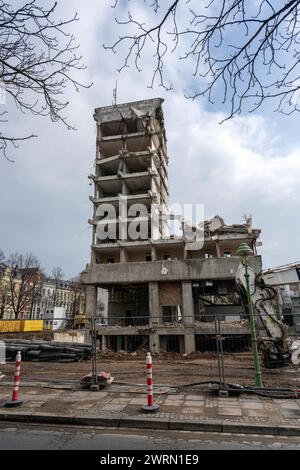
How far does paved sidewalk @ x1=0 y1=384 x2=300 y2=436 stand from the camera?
5.61 metres

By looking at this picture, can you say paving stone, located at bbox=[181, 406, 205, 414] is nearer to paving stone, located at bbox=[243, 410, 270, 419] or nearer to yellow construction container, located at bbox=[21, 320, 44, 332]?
paving stone, located at bbox=[243, 410, 270, 419]

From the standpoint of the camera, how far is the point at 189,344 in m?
25.5

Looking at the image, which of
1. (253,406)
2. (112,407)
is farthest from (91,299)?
(253,406)

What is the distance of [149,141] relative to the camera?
128 ft

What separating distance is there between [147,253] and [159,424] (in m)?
31.4

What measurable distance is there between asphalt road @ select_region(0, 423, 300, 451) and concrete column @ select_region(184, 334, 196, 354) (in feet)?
68.1

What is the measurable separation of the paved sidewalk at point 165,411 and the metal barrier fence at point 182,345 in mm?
3133

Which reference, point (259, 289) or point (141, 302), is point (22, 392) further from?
Result: point (141, 302)

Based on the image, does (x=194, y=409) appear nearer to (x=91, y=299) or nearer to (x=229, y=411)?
(x=229, y=411)

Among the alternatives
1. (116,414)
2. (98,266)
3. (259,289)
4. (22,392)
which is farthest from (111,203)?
(116,414)

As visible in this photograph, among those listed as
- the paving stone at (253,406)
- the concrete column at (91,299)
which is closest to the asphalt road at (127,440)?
the paving stone at (253,406)

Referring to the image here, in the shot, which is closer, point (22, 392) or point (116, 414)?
point (116, 414)

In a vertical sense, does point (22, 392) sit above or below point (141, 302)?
below
